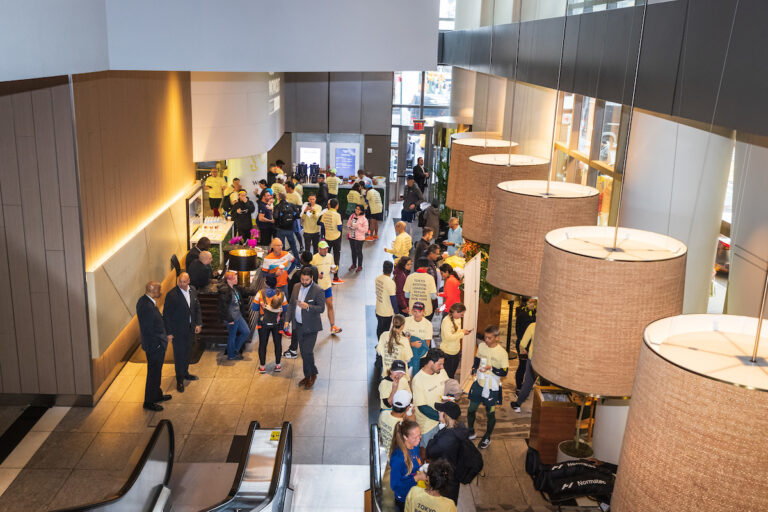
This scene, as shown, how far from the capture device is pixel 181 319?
8781mm

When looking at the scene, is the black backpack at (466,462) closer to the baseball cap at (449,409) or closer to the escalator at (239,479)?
the baseball cap at (449,409)

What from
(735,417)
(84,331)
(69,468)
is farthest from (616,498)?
(84,331)

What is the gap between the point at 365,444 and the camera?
7.90m

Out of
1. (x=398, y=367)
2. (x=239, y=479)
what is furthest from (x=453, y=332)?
(x=239, y=479)

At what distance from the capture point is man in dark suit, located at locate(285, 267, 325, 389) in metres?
8.96

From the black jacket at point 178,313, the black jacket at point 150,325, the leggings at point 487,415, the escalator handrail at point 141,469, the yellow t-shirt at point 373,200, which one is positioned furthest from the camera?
the yellow t-shirt at point 373,200

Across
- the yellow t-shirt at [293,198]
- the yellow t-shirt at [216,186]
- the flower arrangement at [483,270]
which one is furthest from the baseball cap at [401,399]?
the yellow t-shirt at [216,186]

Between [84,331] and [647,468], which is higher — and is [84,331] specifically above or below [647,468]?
below

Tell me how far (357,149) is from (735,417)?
20.6 meters

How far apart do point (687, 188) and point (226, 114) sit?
34.1 feet

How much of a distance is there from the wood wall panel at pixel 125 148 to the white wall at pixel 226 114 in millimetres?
657

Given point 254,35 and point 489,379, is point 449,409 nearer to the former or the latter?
point 489,379

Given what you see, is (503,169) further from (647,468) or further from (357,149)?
(357,149)

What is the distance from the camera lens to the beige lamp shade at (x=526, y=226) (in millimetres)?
3818
